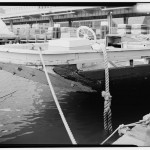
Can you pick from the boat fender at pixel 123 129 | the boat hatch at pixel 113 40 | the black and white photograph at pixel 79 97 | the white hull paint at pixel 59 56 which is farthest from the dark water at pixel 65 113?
the boat hatch at pixel 113 40

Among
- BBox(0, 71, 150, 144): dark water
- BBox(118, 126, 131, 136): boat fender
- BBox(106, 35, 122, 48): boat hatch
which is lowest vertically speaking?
BBox(0, 71, 150, 144): dark water

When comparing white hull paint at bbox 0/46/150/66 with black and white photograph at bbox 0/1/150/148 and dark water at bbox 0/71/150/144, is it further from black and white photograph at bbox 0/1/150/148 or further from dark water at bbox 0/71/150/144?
dark water at bbox 0/71/150/144

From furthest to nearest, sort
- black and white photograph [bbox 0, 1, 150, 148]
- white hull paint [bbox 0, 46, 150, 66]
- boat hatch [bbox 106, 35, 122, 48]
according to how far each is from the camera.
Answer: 1. boat hatch [bbox 106, 35, 122, 48]
2. white hull paint [bbox 0, 46, 150, 66]
3. black and white photograph [bbox 0, 1, 150, 148]

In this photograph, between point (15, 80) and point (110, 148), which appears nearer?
point (110, 148)

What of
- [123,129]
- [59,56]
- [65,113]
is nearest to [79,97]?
[65,113]

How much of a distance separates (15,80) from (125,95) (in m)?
6.52

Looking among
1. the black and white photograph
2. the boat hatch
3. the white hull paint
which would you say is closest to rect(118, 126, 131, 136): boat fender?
the black and white photograph

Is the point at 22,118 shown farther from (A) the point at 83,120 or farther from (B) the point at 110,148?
(B) the point at 110,148

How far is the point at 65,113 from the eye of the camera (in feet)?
24.6

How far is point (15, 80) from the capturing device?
13.3m

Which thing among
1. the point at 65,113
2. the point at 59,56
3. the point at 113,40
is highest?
the point at 113,40

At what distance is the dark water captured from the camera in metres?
5.87

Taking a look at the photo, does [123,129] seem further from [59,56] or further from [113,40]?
[113,40]

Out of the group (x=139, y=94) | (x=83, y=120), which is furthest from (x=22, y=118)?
(x=139, y=94)
